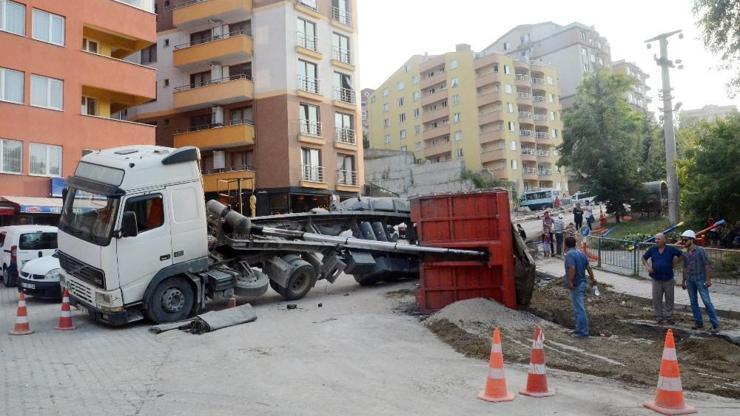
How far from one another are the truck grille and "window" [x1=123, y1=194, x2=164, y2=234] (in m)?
1.03

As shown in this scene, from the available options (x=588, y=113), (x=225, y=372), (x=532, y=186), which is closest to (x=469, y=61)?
(x=532, y=186)

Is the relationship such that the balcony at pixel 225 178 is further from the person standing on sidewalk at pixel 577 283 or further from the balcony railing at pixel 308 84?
the person standing on sidewalk at pixel 577 283

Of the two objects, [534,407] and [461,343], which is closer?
[534,407]

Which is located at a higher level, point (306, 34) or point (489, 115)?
point (489, 115)

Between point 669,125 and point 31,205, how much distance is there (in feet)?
81.5

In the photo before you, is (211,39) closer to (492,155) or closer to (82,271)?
(82,271)

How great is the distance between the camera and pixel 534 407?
553cm

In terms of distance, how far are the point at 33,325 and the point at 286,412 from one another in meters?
7.85

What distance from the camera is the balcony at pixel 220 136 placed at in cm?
3472

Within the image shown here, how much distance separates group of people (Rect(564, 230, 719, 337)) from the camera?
30.0 feet

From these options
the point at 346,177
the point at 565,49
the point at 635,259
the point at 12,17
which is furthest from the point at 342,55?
the point at 565,49

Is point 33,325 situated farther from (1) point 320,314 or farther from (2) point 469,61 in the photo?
(2) point 469,61

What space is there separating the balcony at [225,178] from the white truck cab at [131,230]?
2375cm

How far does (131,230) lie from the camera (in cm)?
1005
